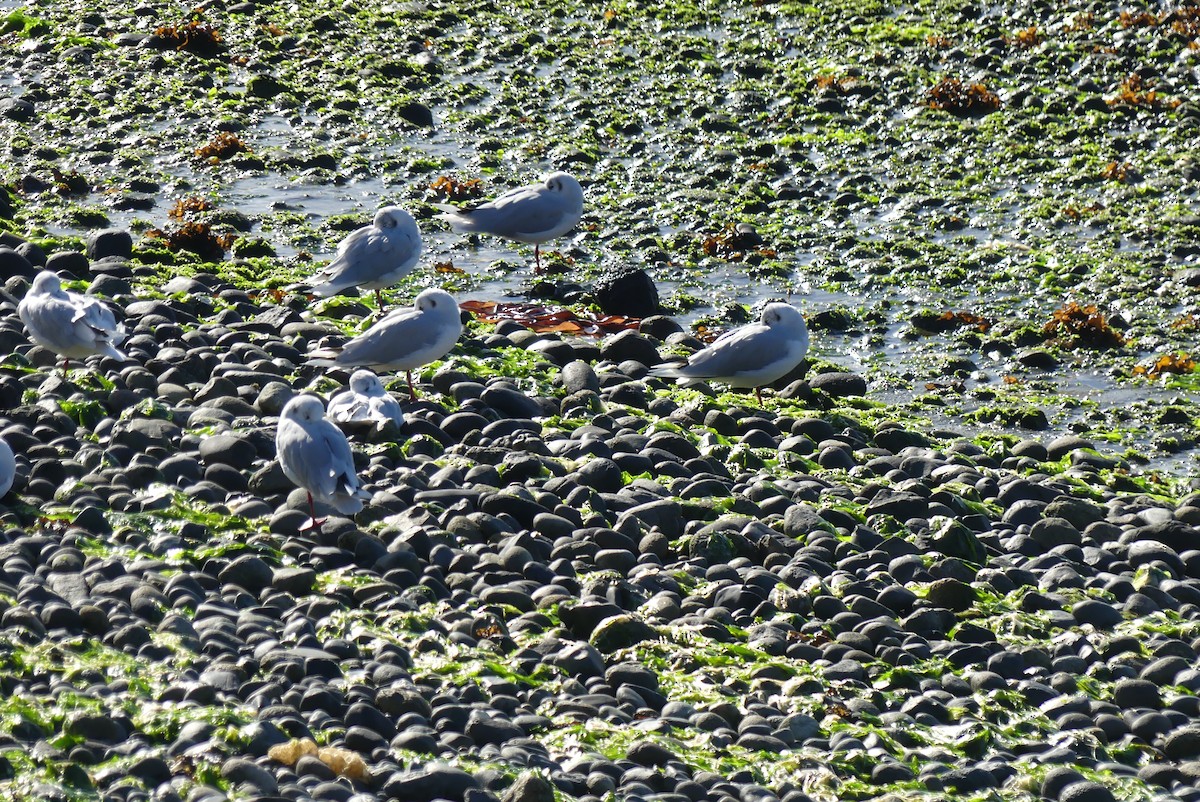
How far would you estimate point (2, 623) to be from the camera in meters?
6.19

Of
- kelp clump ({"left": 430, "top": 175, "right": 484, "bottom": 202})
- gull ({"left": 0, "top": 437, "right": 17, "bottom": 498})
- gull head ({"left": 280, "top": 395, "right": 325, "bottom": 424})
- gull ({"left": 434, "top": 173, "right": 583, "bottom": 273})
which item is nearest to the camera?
gull ({"left": 0, "top": 437, "right": 17, "bottom": 498})

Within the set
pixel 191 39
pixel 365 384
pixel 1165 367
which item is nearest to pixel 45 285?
pixel 365 384

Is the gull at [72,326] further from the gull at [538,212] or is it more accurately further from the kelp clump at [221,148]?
the kelp clump at [221,148]

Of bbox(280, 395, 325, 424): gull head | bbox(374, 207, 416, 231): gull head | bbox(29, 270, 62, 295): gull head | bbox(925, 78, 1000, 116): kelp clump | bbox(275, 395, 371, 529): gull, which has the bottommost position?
bbox(925, 78, 1000, 116): kelp clump

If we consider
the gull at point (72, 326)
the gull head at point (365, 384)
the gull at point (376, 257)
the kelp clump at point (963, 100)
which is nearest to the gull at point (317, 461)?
the gull head at point (365, 384)

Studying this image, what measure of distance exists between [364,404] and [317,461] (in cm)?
141

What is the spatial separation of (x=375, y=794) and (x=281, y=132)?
11.6 m

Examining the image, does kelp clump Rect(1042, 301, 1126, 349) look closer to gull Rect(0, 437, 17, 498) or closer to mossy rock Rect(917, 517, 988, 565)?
mossy rock Rect(917, 517, 988, 565)

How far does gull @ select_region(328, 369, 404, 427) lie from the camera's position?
8.75 metres

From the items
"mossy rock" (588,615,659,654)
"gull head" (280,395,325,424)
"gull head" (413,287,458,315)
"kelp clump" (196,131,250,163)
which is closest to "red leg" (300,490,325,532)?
"gull head" (280,395,325,424)

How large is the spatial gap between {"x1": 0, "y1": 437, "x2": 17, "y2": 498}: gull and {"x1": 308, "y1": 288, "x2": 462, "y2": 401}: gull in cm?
251

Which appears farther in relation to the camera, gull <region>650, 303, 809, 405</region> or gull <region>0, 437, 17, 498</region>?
gull <region>650, 303, 809, 405</region>

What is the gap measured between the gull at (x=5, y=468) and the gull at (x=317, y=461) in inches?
50.6

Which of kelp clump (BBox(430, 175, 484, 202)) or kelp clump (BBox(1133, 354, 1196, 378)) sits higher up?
kelp clump (BBox(430, 175, 484, 202))
